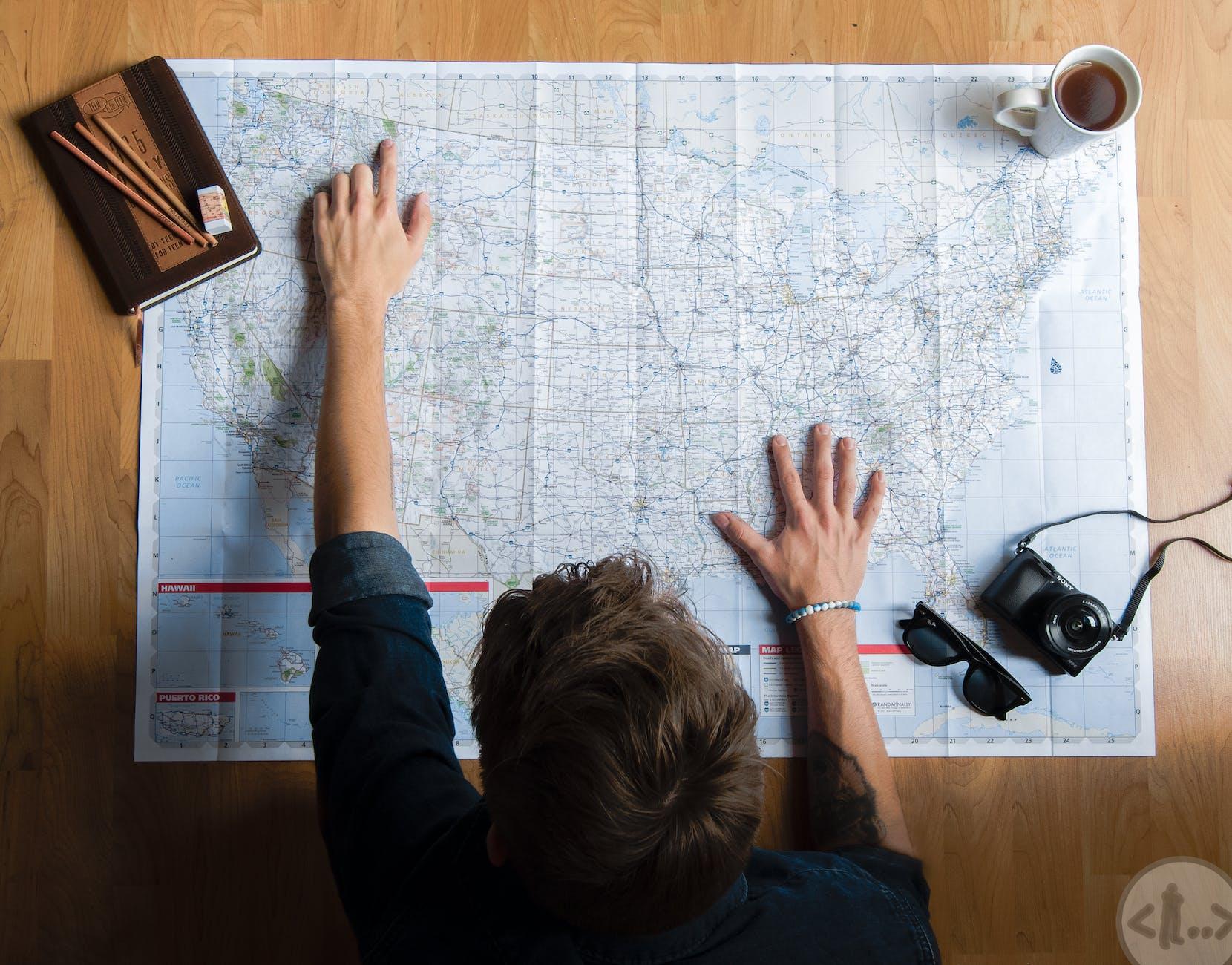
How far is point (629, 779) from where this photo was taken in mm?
577

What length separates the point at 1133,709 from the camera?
1.13m

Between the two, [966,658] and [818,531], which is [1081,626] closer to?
[966,658]

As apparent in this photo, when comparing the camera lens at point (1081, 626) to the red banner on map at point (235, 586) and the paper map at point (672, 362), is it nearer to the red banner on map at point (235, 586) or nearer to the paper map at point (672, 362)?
the paper map at point (672, 362)

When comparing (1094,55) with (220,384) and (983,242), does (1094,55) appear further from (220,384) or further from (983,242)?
(220,384)

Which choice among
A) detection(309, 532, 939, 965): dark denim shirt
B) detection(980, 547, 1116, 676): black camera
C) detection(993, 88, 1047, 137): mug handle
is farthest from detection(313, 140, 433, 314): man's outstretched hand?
detection(980, 547, 1116, 676): black camera

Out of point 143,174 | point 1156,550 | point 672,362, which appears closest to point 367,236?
point 143,174

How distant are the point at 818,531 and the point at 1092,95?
674 millimetres

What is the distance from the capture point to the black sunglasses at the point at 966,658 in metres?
1.10

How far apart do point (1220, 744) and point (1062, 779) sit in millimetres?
226

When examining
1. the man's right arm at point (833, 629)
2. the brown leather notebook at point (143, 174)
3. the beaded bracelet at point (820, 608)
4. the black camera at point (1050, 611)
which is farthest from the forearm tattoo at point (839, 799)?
the brown leather notebook at point (143, 174)

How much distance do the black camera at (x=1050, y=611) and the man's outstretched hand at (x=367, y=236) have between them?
2.99ft

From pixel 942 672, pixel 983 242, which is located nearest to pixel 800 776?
pixel 942 672

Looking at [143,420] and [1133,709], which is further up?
[143,420]

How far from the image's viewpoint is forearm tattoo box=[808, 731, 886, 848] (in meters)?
1.02
